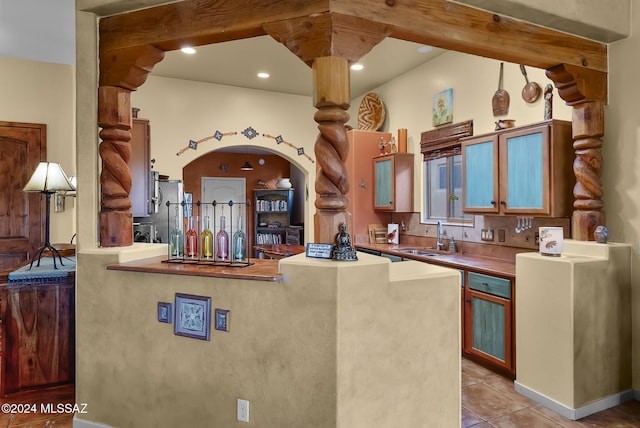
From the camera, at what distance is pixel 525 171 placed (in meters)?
3.33

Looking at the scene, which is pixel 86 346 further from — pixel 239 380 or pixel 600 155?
pixel 600 155

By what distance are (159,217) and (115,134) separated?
252 cm

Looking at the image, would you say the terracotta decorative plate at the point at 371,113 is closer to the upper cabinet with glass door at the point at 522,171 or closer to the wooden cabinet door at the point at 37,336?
the upper cabinet with glass door at the point at 522,171

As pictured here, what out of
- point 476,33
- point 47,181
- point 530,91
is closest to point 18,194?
point 47,181

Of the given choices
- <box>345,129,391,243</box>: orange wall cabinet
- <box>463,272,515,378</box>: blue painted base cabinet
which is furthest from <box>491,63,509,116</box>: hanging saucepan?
<box>345,129,391,243</box>: orange wall cabinet

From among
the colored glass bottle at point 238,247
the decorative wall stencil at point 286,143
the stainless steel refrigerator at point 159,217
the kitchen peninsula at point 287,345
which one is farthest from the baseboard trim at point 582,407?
the decorative wall stencil at point 286,143

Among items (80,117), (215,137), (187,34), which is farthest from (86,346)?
(215,137)

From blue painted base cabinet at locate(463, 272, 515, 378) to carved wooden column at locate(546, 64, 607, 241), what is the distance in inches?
27.9

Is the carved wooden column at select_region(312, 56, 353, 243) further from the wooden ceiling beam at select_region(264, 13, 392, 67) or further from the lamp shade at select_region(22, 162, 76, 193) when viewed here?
the lamp shade at select_region(22, 162, 76, 193)

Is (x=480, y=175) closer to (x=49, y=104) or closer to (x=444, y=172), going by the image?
(x=444, y=172)

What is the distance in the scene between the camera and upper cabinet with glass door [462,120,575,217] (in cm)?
314

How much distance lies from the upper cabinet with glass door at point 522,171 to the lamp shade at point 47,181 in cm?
341

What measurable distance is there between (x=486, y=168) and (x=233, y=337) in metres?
2.72

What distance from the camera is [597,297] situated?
2777mm
